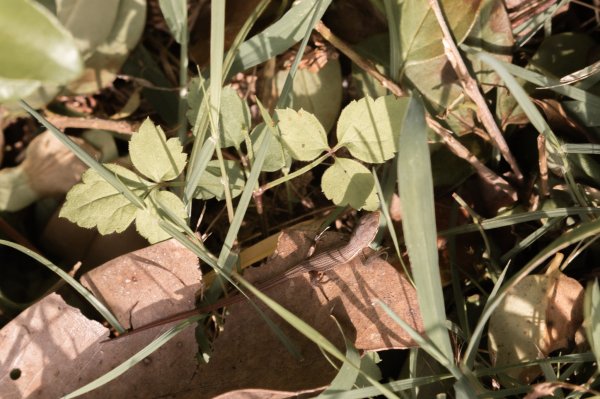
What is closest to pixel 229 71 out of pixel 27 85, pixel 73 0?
pixel 73 0

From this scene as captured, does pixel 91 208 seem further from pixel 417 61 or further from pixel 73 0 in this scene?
pixel 417 61

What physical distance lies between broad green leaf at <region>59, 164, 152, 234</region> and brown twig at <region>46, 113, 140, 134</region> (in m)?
0.26

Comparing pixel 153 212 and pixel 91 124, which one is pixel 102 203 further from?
pixel 91 124

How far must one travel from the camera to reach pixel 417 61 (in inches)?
44.4

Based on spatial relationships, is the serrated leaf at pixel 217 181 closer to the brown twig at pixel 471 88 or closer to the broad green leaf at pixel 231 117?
the broad green leaf at pixel 231 117

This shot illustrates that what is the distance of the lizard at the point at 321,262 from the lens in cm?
98

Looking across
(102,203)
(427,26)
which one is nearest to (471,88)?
(427,26)

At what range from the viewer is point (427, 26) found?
110cm

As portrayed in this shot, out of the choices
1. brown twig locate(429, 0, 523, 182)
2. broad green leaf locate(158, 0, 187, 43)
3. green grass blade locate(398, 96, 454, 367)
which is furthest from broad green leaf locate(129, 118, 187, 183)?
brown twig locate(429, 0, 523, 182)

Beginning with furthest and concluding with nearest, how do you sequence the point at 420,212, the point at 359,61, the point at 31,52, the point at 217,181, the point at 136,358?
the point at 359,61 < the point at 217,181 < the point at 136,358 < the point at 420,212 < the point at 31,52

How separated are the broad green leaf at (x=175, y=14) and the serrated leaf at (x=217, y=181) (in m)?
0.26

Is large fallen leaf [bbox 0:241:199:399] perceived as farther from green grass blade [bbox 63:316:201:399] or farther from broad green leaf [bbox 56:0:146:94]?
broad green leaf [bbox 56:0:146:94]

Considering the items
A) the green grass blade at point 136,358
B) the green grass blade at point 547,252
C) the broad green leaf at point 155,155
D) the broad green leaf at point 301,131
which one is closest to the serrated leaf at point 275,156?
the broad green leaf at point 301,131

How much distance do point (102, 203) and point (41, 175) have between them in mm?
301
